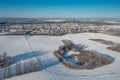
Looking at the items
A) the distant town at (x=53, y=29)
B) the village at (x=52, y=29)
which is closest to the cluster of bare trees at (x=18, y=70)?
the distant town at (x=53, y=29)

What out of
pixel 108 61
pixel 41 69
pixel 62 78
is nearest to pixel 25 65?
pixel 41 69

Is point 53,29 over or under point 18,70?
under

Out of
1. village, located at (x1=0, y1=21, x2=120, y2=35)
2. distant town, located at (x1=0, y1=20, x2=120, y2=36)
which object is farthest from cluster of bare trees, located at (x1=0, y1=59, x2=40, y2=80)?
village, located at (x1=0, y1=21, x2=120, y2=35)

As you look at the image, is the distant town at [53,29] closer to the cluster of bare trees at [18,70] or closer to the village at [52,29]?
the village at [52,29]

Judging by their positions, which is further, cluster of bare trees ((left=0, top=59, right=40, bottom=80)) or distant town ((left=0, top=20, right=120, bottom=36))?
distant town ((left=0, top=20, right=120, bottom=36))

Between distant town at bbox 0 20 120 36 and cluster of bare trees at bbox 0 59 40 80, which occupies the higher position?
cluster of bare trees at bbox 0 59 40 80

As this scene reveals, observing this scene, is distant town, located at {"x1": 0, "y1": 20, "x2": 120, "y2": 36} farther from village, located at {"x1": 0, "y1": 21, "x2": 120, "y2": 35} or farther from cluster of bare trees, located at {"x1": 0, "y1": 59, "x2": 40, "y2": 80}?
cluster of bare trees, located at {"x1": 0, "y1": 59, "x2": 40, "y2": 80}

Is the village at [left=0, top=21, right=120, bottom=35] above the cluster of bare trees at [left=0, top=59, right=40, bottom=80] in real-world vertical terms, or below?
below

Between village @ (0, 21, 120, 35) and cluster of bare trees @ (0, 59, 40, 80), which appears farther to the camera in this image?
village @ (0, 21, 120, 35)

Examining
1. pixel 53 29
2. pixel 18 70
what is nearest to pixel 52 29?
pixel 53 29

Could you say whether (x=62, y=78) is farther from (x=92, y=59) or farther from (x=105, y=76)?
(x=92, y=59)

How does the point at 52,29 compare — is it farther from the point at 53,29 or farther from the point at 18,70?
the point at 18,70
